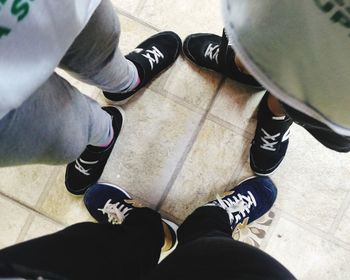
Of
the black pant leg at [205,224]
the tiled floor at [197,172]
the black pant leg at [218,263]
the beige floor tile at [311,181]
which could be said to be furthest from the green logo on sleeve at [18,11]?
the beige floor tile at [311,181]

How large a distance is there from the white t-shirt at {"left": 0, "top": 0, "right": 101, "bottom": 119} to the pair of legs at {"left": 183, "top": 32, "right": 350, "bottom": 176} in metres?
0.57

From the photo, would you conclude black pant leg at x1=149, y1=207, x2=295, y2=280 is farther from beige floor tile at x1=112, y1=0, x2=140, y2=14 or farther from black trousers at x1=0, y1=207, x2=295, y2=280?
beige floor tile at x1=112, y1=0, x2=140, y2=14

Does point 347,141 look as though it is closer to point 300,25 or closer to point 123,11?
point 300,25

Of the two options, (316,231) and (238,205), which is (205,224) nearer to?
(238,205)

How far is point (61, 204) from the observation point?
1.06 metres

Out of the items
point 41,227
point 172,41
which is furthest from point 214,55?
point 41,227

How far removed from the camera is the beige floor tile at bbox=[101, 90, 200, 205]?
106 cm

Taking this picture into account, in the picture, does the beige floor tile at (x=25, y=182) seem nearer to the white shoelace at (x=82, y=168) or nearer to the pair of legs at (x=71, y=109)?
the white shoelace at (x=82, y=168)

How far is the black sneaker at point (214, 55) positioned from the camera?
102 centimetres

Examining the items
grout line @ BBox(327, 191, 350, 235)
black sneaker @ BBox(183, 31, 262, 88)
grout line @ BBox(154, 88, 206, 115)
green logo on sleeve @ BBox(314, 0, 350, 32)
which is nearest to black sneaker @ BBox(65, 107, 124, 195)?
grout line @ BBox(154, 88, 206, 115)

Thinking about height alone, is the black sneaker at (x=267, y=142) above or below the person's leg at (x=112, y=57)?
below

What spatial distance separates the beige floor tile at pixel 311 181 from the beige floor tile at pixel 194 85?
222 mm

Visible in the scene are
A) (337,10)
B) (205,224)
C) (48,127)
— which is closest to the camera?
(337,10)

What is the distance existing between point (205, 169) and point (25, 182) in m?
0.44
